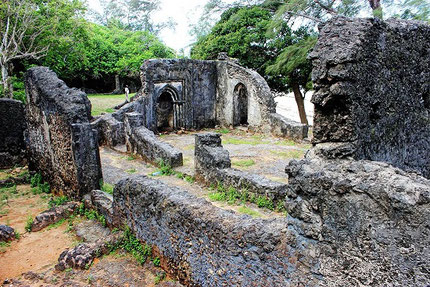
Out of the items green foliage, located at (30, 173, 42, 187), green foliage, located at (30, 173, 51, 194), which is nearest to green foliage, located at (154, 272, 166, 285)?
green foliage, located at (30, 173, 51, 194)

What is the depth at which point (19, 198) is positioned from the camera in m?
7.36

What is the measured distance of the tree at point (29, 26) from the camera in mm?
13797

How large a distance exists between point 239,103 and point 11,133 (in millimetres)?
10057

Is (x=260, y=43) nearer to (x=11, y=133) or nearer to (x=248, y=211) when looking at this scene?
(x=11, y=133)

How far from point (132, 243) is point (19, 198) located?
406cm

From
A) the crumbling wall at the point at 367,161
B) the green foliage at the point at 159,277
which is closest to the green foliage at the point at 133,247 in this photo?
the green foliage at the point at 159,277

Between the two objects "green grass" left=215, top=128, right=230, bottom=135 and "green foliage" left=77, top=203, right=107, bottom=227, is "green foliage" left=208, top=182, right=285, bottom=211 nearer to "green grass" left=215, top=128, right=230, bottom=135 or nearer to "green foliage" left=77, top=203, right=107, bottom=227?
"green foliage" left=77, top=203, right=107, bottom=227

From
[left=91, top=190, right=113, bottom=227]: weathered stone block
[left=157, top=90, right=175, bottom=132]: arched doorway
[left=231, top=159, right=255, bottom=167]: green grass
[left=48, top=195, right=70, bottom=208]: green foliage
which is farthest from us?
[left=157, top=90, right=175, bottom=132]: arched doorway

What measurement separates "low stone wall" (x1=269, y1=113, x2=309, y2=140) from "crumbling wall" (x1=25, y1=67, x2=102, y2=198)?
27.1 ft

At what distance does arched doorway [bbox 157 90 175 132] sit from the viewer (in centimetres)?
1661

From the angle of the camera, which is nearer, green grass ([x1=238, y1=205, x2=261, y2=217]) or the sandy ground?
the sandy ground

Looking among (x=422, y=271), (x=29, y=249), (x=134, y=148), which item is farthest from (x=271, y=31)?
(x=422, y=271)

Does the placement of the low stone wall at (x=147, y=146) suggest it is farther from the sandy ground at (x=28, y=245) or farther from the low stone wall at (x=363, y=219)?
the low stone wall at (x=363, y=219)

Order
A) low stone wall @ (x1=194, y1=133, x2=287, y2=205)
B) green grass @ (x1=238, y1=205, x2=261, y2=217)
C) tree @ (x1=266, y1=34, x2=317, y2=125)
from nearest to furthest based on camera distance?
1. green grass @ (x1=238, y1=205, x2=261, y2=217)
2. low stone wall @ (x1=194, y1=133, x2=287, y2=205)
3. tree @ (x1=266, y1=34, x2=317, y2=125)
